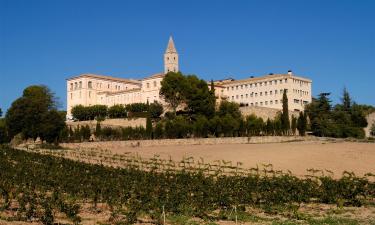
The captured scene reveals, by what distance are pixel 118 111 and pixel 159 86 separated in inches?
377

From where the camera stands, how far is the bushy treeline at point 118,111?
8033cm

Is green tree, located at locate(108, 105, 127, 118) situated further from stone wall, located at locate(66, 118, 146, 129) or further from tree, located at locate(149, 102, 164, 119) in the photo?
tree, located at locate(149, 102, 164, 119)

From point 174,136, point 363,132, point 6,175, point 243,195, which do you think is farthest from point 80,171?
point 363,132

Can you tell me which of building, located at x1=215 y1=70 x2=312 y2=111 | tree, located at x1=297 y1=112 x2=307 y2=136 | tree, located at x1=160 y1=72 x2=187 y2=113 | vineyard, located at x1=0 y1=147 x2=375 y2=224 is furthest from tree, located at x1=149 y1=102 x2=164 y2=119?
vineyard, located at x1=0 y1=147 x2=375 y2=224

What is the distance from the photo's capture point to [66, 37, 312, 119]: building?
91.6 m

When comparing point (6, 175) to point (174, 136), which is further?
point (174, 136)

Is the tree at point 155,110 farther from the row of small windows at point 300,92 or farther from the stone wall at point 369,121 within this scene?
the stone wall at point 369,121

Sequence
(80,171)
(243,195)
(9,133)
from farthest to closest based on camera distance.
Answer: (9,133) → (80,171) → (243,195)

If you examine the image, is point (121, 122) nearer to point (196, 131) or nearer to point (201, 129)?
point (196, 131)

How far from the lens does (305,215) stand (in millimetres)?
15000

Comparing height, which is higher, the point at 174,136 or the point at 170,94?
the point at 170,94

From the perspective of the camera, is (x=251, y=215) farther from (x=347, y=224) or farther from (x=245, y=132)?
(x=245, y=132)

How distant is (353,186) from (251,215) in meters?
5.60

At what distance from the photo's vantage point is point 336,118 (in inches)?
2702
